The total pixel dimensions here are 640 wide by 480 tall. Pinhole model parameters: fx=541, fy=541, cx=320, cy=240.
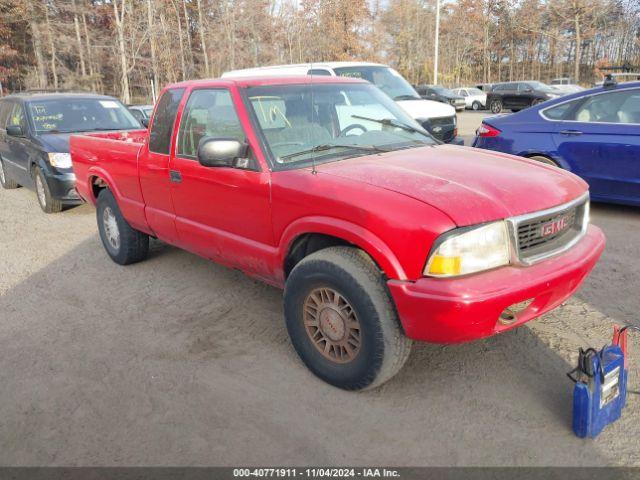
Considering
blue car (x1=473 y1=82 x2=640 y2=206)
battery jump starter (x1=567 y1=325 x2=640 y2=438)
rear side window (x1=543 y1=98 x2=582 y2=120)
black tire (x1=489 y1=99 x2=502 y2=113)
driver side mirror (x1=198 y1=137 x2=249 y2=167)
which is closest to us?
battery jump starter (x1=567 y1=325 x2=640 y2=438)

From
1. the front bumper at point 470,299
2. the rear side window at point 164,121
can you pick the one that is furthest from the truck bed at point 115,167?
the front bumper at point 470,299

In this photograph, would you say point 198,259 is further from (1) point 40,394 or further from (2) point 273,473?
(2) point 273,473

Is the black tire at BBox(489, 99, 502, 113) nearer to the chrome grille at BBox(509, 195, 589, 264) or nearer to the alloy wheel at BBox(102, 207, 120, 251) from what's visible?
the alloy wheel at BBox(102, 207, 120, 251)

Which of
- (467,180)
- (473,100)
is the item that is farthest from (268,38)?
(467,180)

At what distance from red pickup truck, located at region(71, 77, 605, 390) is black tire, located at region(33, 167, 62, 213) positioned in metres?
3.88

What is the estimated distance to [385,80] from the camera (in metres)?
10.4

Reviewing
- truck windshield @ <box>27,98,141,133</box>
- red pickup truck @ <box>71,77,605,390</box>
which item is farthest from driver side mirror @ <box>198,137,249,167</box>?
truck windshield @ <box>27,98,141,133</box>

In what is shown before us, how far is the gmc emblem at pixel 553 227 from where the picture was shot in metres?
2.95

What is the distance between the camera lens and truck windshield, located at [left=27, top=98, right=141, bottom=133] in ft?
26.8

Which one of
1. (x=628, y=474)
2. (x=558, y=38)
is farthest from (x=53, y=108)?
(x=558, y=38)

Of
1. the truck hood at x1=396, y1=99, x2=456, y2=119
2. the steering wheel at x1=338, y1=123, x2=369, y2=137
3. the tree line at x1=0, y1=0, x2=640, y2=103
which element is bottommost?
the truck hood at x1=396, y1=99, x2=456, y2=119

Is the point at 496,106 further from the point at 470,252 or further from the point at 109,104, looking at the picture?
the point at 470,252

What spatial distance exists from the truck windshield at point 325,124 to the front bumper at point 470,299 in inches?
48.7

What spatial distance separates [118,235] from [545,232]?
4.20 metres
